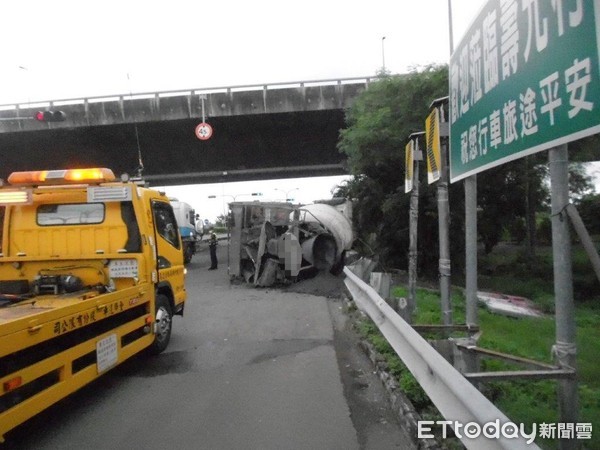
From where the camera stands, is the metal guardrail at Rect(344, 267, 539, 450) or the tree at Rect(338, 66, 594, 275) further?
the tree at Rect(338, 66, 594, 275)

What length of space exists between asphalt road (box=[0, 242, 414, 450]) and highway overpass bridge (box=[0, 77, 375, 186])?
1627cm

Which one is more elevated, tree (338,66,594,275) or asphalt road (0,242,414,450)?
tree (338,66,594,275)

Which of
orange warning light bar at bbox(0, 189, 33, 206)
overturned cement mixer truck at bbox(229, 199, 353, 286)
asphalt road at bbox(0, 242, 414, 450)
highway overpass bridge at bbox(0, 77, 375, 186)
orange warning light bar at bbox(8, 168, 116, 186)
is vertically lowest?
asphalt road at bbox(0, 242, 414, 450)

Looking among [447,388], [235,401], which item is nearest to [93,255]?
[235,401]

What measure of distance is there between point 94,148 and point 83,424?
92.2 ft

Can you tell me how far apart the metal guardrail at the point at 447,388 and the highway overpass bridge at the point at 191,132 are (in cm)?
1882

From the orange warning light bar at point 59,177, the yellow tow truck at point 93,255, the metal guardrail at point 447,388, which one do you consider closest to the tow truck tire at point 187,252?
the yellow tow truck at point 93,255

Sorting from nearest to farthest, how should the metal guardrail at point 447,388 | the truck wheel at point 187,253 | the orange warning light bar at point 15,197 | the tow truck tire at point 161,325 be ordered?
the metal guardrail at point 447,388
the orange warning light bar at point 15,197
the tow truck tire at point 161,325
the truck wheel at point 187,253

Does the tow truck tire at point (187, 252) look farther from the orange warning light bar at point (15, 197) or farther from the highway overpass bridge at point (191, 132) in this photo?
the orange warning light bar at point (15, 197)

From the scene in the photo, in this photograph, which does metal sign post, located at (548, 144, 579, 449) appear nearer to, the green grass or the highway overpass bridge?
the green grass

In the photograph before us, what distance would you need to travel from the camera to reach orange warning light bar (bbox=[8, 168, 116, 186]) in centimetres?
658

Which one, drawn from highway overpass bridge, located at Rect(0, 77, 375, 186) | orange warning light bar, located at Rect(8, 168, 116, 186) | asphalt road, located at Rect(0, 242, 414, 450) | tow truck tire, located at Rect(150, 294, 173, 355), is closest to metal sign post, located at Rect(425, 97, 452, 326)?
asphalt road, located at Rect(0, 242, 414, 450)

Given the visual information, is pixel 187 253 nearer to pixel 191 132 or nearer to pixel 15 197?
pixel 191 132

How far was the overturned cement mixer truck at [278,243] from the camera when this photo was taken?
15.1 metres
